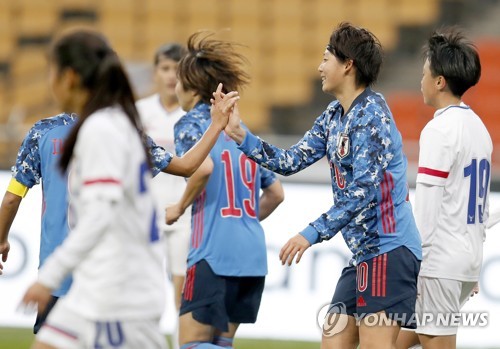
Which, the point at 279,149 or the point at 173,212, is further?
the point at 173,212

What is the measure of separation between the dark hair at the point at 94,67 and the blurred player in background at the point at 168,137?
11.6 ft

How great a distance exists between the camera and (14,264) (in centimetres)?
936

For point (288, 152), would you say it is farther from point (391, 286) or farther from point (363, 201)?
point (391, 286)

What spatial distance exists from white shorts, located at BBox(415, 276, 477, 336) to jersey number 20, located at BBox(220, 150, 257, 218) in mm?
1121

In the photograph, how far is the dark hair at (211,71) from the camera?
5.87 metres

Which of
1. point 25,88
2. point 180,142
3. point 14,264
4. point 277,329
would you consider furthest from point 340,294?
point 25,88

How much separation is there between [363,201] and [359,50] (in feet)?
2.52

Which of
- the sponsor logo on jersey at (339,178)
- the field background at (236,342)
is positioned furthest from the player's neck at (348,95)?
the field background at (236,342)

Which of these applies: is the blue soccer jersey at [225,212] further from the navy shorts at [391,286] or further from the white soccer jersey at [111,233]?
the white soccer jersey at [111,233]

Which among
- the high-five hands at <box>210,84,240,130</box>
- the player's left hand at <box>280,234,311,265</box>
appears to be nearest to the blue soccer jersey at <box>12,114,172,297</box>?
the high-five hands at <box>210,84,240,130</box>

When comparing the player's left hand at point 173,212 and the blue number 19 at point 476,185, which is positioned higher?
the blue number 19 at point 476,185

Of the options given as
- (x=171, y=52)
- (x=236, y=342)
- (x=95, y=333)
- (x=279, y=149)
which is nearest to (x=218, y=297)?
(x=279, y=149)

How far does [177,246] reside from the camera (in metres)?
7.66

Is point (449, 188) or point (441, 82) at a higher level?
point (441, 82)
